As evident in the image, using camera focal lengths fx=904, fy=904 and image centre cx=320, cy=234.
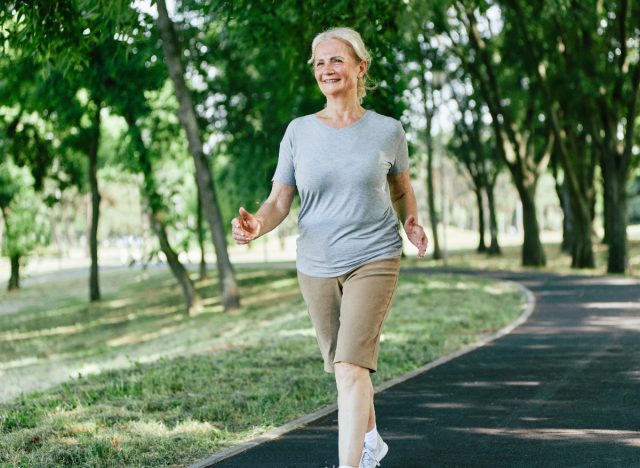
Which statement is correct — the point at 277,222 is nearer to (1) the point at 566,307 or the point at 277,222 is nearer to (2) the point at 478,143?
(1) the point at 566,307

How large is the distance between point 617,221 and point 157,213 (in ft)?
39.0

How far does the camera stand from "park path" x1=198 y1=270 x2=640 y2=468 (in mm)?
5262

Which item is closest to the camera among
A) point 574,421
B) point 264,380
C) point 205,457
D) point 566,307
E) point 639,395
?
point 205,457

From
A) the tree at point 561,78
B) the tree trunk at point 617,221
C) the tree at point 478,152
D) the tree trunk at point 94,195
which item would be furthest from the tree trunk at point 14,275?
the tree trunk at point 617,221

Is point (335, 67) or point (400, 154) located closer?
point (335, 67)

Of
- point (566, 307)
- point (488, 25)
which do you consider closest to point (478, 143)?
point (488, 25)

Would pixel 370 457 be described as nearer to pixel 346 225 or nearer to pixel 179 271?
pixel 346 225

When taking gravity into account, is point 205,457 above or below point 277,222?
below

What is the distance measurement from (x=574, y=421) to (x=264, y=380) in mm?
3002

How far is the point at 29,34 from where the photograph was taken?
8555 millimetres

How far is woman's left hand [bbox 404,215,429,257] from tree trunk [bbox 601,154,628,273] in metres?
20.2

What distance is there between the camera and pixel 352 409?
14.4ft

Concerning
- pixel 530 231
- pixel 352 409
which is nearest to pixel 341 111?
pixel 352 409

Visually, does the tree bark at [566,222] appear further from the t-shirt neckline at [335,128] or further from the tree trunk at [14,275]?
the t-shirt neckline at [335,128]
